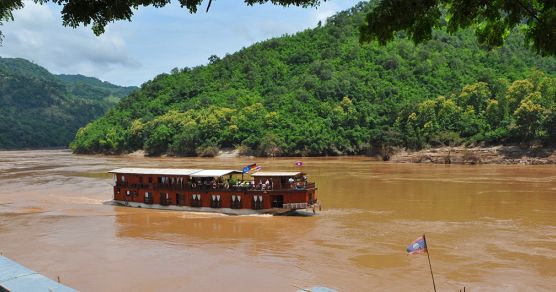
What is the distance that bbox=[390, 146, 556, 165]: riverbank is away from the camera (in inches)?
2630

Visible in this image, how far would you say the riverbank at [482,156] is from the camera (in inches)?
2630

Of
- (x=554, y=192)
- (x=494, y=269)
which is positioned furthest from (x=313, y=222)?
(x=554, y=192)

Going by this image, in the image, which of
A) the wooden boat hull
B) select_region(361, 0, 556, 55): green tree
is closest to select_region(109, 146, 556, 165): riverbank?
the wooden boat hull

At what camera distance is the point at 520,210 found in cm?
3347

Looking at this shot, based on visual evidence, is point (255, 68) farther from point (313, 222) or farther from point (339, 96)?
point (313, 222)

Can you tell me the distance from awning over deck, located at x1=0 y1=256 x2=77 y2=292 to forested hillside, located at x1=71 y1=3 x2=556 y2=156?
68.3 m

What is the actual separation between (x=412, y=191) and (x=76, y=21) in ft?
133

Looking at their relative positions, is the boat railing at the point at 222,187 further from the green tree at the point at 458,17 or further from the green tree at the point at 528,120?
the green tree at the point at 528,120

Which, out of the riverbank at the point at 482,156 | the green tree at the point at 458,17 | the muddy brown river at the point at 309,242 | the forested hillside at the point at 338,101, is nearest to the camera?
the green tree at the point at 458,17

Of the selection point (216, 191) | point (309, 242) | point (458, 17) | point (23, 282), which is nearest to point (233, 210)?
point (216, 191)

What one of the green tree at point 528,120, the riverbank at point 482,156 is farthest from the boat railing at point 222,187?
the green tree at point 528,120

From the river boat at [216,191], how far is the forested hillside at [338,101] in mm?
49619

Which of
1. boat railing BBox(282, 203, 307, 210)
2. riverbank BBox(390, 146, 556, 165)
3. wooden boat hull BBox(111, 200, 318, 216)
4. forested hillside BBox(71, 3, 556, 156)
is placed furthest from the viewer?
forested hillside BBox(71, 3, 556, 156)

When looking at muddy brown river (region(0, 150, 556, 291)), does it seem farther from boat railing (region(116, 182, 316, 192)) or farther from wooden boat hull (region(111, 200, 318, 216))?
boat railing (region(116, 182, 316, 192))
